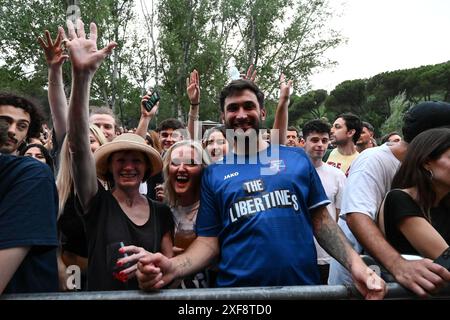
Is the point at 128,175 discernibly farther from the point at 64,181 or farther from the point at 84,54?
the point at 84,54

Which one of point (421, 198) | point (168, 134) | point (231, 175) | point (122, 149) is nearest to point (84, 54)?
point (122, 149)

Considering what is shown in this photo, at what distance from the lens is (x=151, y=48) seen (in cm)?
1916

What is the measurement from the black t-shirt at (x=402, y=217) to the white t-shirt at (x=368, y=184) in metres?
0.15

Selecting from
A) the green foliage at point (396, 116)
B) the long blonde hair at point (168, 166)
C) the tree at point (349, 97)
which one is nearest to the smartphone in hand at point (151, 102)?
the long blonde hair at point (168, 166)

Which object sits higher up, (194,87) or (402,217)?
(194,87)

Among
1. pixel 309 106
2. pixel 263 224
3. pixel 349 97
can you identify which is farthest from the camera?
pixel 309 106

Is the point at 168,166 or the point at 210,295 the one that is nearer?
the point at 210,295

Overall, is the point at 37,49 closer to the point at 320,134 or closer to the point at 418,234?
the point at 320,134

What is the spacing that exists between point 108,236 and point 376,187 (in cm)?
132

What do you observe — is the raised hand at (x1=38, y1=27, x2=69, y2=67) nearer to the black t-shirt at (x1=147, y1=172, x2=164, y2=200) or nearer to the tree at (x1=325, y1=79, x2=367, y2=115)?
the black t-shirt at (x1=147, y1=172, x2=164, y2=200)

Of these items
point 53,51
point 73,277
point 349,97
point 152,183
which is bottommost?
point 73,277

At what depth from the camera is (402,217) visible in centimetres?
166

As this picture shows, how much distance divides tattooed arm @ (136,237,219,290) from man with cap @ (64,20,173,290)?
73 mm

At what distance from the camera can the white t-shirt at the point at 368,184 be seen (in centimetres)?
192
